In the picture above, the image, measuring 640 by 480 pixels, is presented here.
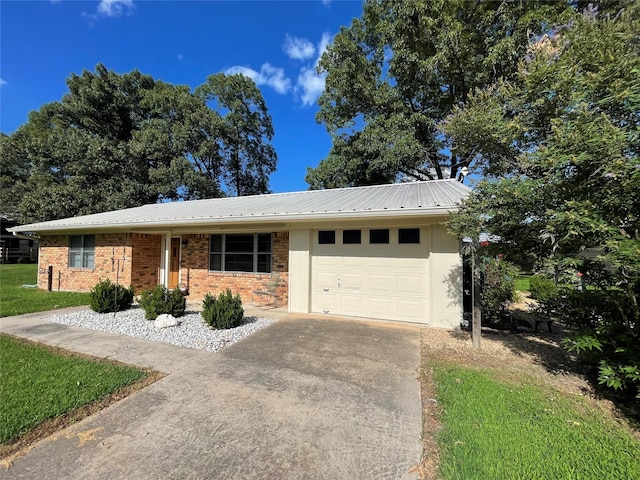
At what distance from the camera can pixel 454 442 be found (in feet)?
8.52

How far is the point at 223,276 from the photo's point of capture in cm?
963

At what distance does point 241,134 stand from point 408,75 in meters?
14.0

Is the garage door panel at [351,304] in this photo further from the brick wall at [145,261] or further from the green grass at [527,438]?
the brick wall at [145,261]

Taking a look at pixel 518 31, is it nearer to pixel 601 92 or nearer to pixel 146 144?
pixel 601 92

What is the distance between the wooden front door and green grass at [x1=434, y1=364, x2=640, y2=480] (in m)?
9.97

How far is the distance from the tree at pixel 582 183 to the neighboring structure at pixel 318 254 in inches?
66.9

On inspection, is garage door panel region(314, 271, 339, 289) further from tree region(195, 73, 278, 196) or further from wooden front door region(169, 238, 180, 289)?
tree region(195, 73, 278, 196)

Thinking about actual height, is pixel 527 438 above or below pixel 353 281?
below

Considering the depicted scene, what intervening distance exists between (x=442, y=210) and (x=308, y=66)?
15.1 meters

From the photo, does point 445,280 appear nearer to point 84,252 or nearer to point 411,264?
point 411,264

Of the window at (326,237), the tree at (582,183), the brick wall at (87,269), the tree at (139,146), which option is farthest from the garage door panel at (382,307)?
the tree at (139,146)

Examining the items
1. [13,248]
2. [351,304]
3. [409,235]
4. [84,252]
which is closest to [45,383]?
[351,304]

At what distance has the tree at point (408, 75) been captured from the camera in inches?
496

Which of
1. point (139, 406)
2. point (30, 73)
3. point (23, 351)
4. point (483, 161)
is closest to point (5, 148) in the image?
point (30, 73)
